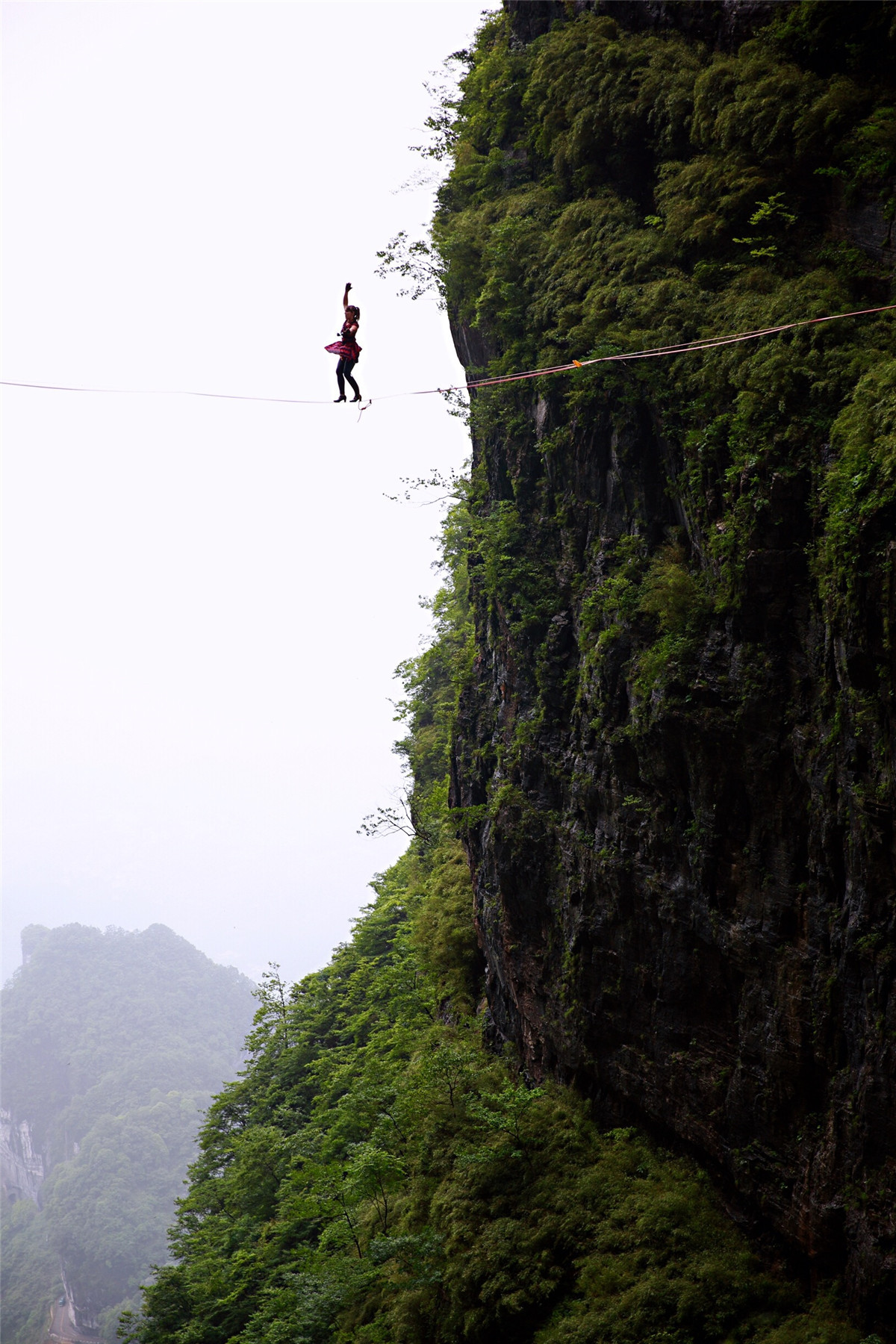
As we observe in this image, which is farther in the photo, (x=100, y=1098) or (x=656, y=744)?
(x=100, y=1098)

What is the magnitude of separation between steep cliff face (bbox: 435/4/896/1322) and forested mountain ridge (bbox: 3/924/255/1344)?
57.2 meters

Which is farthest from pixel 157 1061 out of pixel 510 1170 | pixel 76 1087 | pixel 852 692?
pixel 852 692

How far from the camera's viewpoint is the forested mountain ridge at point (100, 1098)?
72.2 m

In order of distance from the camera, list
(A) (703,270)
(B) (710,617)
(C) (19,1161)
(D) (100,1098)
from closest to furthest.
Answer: (B) (710,617)
(A) (703,270)
(D) (100,1098)
(C) (19,1161)

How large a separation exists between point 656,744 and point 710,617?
1.58 meters

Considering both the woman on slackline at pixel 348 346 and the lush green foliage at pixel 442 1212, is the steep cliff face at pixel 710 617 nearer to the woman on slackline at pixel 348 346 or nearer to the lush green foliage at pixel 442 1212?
the lush green foliage at pixel 442 1212

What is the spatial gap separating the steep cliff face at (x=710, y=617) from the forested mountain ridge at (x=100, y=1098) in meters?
57.2

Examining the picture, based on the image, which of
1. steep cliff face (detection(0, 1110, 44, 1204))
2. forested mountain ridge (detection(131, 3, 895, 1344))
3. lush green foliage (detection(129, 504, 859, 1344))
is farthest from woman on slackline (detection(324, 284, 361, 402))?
steep cliff face (detection(0, 1110, 44, 1204))

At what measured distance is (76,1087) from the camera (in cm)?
10331

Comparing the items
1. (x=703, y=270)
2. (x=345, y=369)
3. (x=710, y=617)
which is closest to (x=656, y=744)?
(x=710, y=617)

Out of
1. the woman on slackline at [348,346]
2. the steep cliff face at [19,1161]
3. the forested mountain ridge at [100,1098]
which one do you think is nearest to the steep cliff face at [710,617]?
the woman on slackline at [348,346]

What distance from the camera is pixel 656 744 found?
883 cm

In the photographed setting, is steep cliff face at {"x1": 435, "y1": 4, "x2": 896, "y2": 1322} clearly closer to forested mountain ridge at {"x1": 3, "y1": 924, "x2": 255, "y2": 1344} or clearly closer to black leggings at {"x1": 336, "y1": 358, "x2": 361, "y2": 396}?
black leggings at {"x1": 336, "y1": 358, "x2": 361, "y2": 396}

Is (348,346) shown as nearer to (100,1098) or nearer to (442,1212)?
(442,1212)
